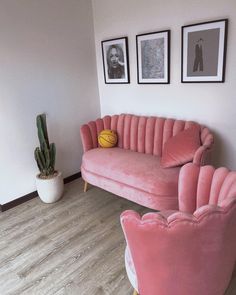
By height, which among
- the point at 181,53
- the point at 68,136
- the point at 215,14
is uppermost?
the point at 215,14

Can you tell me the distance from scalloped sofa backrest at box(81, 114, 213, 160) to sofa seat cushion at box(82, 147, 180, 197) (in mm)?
115

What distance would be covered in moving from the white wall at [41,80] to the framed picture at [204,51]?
143cm

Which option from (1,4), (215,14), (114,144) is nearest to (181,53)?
(215,14)

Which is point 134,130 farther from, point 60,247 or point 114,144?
point 60,247

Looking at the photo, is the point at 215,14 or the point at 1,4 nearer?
the point at 215,14


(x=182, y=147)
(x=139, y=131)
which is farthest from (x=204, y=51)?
(x=139, y=131)

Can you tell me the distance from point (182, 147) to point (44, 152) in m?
1.51

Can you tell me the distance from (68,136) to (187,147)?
5.63ft

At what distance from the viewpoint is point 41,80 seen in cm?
300

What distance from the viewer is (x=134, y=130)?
3.06 m

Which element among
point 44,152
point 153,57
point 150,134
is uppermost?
point 153,57

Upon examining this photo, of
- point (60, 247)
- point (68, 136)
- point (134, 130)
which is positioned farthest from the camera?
point (68, 136)

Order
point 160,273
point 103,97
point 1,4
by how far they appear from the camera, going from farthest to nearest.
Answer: point 103,97 < point 1,4 < point 160,273

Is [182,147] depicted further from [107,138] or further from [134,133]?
[107,138]
